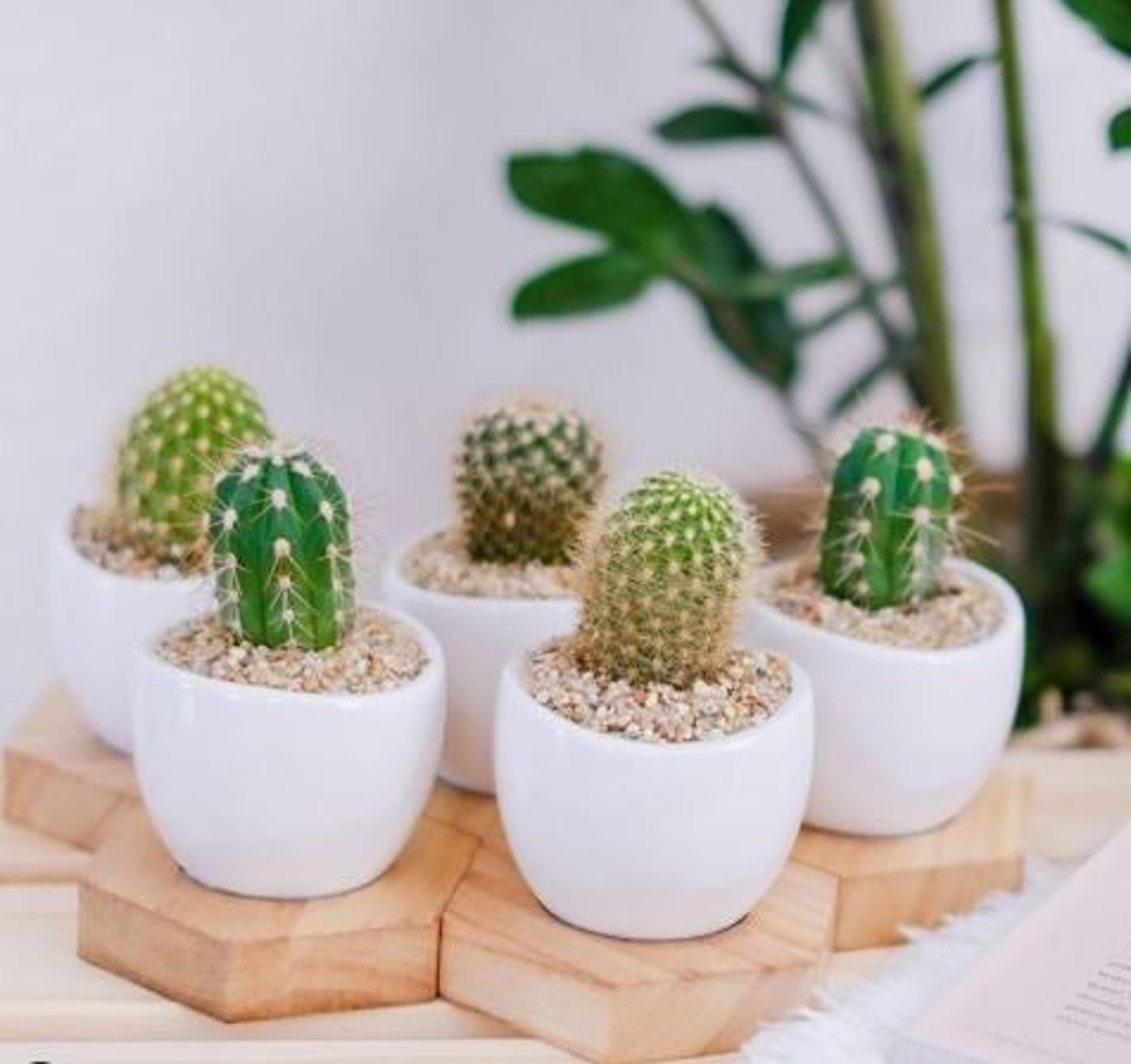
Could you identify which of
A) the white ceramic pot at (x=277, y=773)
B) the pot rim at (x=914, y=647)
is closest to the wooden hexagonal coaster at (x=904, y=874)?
the pot rim at (x=914, y=647)

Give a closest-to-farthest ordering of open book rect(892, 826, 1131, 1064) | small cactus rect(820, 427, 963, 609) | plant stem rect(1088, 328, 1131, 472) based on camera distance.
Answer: open book rect(892, 826, 1131, 1064) → small cactus rect(820, 427, 963, 609) → plant stem rect(1088, 328, 1131, 472)

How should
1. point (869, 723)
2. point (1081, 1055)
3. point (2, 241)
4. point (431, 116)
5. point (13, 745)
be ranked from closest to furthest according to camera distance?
point (1081, 1055) → point (869, 723) → point (13, 745) → point (2, 241) → point (431, 116)

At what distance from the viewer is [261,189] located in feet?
5.25

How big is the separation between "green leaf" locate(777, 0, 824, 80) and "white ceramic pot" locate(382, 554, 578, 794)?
468mm

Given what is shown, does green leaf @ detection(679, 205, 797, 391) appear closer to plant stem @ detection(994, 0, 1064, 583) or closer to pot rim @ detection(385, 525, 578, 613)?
plant stem @ detection(994, 0, 1064, 583)

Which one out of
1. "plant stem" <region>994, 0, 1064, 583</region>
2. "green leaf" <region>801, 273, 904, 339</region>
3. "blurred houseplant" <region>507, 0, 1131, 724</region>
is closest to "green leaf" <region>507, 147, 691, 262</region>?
Result: "blurred houseplant" <region>507, 0, 1131, 724</region>

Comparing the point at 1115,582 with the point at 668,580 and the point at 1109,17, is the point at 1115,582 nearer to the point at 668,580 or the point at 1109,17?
the point at 1109,17

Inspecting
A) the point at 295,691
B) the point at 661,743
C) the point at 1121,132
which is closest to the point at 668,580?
the point at 661,743

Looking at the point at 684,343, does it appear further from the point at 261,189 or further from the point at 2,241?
the point at 2,241

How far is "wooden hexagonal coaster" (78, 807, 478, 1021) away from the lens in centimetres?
98

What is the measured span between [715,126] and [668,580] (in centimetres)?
60

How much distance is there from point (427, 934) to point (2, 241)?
2.40ft

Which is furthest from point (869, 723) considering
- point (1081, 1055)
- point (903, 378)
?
point (903, 378)

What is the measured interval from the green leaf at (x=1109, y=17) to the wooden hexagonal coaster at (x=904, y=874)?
1.49ft
